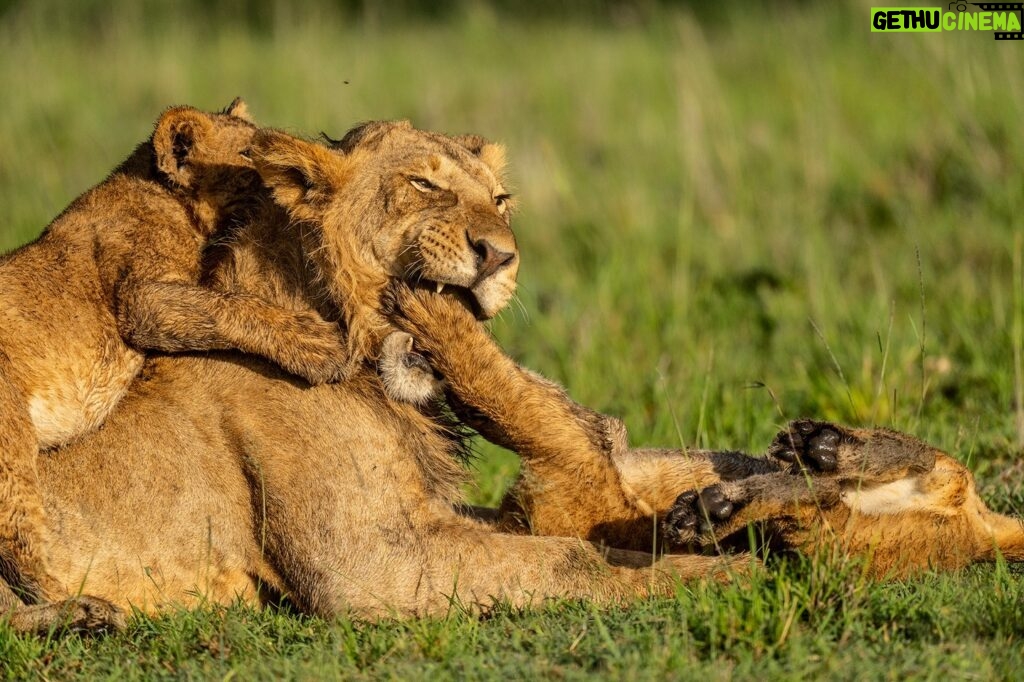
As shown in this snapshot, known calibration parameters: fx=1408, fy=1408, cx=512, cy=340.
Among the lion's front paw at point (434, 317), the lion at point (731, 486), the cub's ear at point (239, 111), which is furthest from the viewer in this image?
the cub's ear at point (239, 111)

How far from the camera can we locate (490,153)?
4.41m

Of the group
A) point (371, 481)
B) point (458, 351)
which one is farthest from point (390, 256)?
point (371, 481)

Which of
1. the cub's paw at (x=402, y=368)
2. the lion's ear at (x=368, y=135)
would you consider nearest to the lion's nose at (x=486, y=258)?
the cub's paw at (x=402, y=368)

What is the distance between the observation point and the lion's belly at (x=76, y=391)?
3.86 meters

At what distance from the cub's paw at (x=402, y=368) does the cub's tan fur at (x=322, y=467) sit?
7cm

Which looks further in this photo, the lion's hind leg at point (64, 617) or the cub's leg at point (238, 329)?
the cub's leg at point (238, 329)

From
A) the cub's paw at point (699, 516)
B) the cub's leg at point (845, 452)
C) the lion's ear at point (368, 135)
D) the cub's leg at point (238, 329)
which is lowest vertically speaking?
the cub's paw at point (699, 516)

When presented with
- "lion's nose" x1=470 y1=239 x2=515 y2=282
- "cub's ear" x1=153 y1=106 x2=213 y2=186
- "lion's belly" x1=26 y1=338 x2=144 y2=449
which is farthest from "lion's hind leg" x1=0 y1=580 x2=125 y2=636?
"cub's ear" x1=153 y1=106 x2=213 y2=186

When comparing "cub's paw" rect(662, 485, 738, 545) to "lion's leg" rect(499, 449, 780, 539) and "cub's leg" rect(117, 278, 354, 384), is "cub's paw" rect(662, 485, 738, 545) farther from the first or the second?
"cub's leg" rect(117, 278, 354, 384)

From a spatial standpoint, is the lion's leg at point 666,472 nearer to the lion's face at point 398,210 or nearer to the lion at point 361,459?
the lion at point 361,459

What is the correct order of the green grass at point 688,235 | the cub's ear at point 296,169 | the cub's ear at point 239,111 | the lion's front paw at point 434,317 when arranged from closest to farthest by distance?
the green grass at point 688,235
the lion's front paw at point 434,317
the cub's ear at point 296,169
the cub's ear at point 239,111

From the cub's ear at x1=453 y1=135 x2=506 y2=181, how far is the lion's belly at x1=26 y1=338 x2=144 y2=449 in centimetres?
122

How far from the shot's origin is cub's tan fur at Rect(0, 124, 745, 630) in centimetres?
368

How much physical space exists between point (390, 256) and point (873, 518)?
1521 mm
